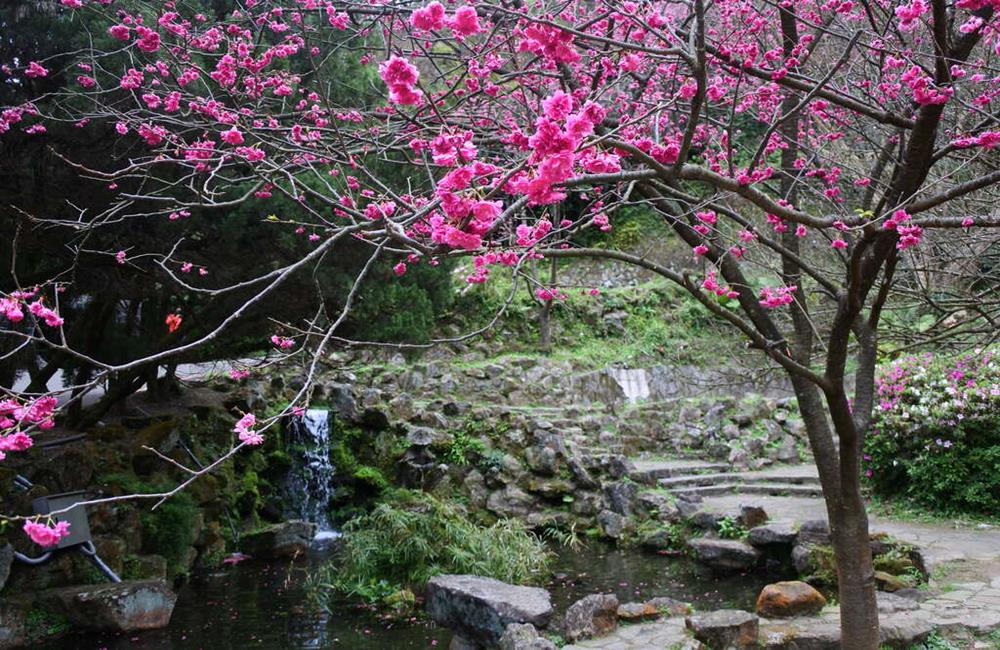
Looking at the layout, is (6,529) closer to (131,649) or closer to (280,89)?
(131,649)

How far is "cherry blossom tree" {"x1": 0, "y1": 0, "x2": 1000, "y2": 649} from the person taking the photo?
2.52 m

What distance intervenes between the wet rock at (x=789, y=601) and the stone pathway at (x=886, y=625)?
84 millimetres

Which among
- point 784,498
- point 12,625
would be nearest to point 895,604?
point 784,498

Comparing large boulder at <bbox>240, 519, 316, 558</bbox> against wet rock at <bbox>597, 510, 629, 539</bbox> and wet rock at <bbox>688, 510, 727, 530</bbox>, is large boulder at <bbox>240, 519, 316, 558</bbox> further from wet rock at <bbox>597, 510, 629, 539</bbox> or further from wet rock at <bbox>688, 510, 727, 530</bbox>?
wet rock at <bbox>688, 510, 727, 530</bbox>

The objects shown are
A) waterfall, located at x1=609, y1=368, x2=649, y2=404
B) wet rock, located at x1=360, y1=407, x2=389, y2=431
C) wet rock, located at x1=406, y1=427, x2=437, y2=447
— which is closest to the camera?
wet rock, located at x1=406, y1=427, x2=437, y2=447

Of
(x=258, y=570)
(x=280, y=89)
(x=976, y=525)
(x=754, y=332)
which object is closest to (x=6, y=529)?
(x=258, y=570)

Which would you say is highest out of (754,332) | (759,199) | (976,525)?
(759,199)

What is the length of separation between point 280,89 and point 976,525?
303 inches

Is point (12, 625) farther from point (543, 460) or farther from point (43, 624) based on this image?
point (543, 460)

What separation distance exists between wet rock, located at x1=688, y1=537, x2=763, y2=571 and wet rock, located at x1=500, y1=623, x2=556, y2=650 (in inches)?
138

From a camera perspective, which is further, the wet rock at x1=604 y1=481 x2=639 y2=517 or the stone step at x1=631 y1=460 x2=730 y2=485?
the stone step at x1=631 y1=460 x2=730 y2=485

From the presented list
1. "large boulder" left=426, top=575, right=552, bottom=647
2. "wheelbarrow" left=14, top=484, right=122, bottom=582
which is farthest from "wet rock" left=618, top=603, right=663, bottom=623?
"wheelbarrow" left=14, top=484, right=122, bottom=582

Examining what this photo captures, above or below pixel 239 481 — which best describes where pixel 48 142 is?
above

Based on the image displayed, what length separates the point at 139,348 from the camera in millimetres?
9641
